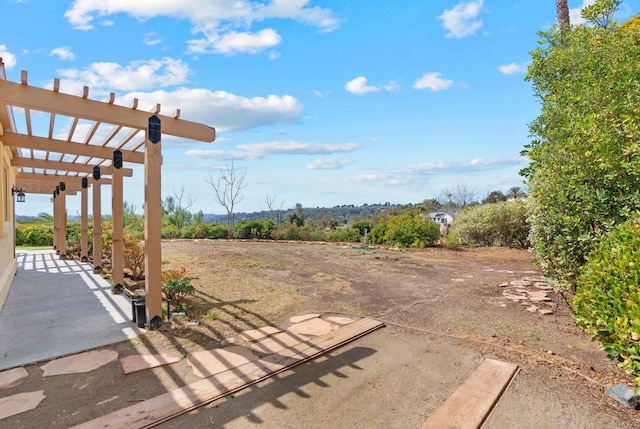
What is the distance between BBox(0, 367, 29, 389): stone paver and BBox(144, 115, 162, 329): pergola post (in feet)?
4.07

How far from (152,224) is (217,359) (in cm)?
193

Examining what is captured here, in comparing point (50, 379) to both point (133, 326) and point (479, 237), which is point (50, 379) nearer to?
point (133, 326)

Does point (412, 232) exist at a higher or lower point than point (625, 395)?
higher

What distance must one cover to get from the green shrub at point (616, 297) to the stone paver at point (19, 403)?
4.32 meters

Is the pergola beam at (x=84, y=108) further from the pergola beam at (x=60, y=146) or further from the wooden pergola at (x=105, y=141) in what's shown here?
the pergola beam at (x=60, y=146)

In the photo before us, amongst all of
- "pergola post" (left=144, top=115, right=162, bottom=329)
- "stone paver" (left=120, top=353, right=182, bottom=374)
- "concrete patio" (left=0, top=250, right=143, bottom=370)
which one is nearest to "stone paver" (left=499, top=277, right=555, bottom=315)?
"stone paver" (left=120, top=353, right=182, bottom=374)

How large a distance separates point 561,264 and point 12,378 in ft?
19.2

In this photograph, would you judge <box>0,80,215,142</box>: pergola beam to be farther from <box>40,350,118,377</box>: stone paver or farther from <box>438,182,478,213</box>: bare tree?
<box>438,182,478,213</box>: bare tree

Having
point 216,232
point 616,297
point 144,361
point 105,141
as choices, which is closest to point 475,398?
point 616,297

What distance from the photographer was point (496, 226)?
42.6 feet

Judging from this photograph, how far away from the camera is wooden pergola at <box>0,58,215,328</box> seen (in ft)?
12.2

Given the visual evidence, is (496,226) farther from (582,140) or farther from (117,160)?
(117,160)

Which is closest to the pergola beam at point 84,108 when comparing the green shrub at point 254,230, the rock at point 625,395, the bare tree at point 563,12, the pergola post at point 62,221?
the rock at point 625,395

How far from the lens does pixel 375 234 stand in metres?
15.0
